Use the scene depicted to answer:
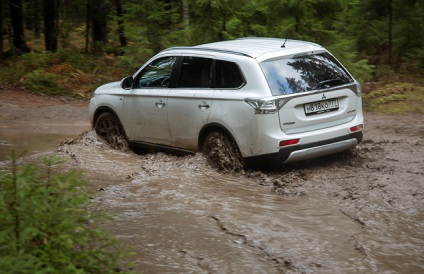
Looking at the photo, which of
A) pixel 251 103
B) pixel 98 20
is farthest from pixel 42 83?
pixel 251 103

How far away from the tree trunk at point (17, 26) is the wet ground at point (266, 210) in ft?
37.7

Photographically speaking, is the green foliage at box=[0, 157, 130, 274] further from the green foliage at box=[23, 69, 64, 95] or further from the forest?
the green foliage at box=[23, 69, 64, 95]

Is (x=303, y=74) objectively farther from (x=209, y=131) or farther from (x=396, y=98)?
(x=396, y=98)

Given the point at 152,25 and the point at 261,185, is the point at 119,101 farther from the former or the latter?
the point at 152,25

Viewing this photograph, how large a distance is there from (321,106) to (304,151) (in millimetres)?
658

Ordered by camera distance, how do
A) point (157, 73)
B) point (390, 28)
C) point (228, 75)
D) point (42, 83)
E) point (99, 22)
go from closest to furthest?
point (228, 75) → point (157, 73) → point (390, 28) → point (42, 83) → point (99, 22)

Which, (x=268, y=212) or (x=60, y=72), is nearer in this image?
(x=268, y=212)

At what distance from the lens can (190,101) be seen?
916 centimetres

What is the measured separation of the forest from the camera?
15.2 metres

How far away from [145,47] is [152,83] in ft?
25.1

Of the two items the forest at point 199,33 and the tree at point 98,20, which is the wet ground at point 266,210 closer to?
the forest at point 199,33

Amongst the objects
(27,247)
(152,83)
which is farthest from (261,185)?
(27,247)

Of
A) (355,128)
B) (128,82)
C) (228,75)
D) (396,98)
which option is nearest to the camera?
(228,75)

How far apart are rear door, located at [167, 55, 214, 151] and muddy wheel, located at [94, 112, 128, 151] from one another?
1.40 meters
